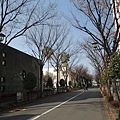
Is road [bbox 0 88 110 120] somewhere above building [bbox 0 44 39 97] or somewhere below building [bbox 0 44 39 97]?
below

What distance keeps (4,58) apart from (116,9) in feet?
51.7

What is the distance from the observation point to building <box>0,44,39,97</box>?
80.4 ft

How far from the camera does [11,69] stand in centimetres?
2705

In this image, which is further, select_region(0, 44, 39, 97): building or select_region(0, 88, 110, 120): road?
select_region(0, 44, 39, 97): building

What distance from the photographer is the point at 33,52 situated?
28.8 m

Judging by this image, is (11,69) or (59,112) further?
(11,69)

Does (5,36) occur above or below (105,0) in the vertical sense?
below

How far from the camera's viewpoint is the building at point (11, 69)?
965 inches

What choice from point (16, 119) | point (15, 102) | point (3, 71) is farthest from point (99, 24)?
point (3, 71)

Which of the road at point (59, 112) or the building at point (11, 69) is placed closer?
the road at point (59, 112)

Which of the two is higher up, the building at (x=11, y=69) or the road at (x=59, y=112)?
the building at (x=11, y=69)

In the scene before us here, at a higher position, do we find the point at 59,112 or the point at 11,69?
the point at 11,69

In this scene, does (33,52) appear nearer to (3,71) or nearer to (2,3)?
(3,71)

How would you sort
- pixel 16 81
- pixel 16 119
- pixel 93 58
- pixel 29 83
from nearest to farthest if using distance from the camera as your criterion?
pixel 16 119 < pixel 29 83 < pixel 16 81 < pixel 93 58
